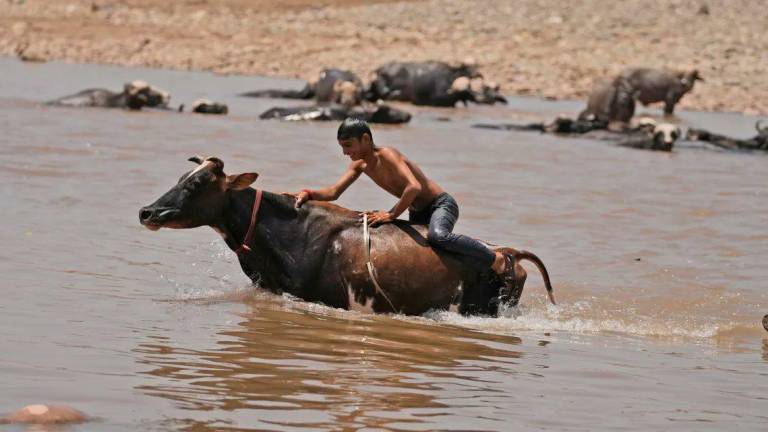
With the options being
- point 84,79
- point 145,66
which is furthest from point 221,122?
point 145,66

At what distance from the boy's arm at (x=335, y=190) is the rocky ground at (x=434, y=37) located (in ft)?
88.7

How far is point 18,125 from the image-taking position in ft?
73.4

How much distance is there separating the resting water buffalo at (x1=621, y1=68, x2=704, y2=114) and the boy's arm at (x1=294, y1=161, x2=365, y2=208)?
989 inches

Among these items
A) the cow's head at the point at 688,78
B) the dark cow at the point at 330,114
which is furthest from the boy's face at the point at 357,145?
the cow's head at the point at 688,78

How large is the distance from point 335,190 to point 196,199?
95cm

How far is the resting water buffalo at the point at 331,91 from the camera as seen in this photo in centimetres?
3128

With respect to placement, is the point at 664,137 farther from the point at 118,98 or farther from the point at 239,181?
the point at 239,181

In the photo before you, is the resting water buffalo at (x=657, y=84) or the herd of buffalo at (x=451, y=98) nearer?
the herd of buffalo at (x=451, y=98)

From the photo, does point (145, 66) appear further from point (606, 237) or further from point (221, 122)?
point (606, 237)

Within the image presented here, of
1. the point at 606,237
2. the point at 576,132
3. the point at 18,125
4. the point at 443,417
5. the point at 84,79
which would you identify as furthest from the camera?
the point at 84,79

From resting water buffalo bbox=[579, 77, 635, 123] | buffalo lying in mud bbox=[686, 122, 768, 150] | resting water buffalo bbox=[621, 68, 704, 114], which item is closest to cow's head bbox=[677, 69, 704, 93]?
resting water buffalo bbox=[621, 68, 704, 114]

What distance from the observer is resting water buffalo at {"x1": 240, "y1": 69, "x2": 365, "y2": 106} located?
31.3 metres

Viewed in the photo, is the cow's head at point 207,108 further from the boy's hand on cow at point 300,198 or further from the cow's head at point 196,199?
the cow's head at point 196,199

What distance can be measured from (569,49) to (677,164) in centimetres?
1796
